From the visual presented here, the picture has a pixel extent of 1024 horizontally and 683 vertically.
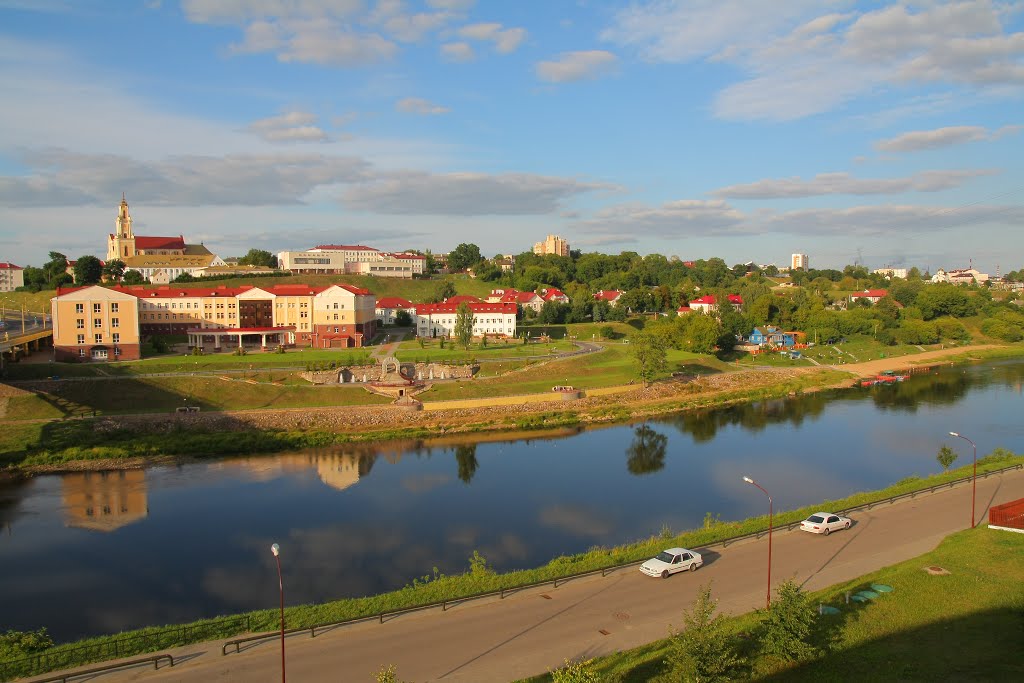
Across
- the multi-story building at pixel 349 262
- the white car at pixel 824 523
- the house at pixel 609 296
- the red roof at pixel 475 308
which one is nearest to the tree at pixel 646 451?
the white car at pixel 824 523

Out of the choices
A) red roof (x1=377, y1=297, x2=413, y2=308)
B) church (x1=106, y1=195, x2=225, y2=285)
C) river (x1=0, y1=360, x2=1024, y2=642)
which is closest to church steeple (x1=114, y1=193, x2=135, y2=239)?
church (x1=106, y1=195, x2=225, y2=285)

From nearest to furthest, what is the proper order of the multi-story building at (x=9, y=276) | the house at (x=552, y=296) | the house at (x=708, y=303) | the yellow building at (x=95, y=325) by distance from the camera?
1. the yellow building at (x=95, y=325)
2. the house at (x=552, y=296)
3. the house at (x=708, y=303)
4. the multi-story building at (x=9, y=276)

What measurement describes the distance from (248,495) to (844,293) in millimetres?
95981

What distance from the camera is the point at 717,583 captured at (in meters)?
14.2

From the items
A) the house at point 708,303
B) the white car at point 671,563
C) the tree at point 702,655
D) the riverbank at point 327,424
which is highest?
the house at point 708,303

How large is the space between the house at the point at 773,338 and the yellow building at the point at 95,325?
4981 centimetres

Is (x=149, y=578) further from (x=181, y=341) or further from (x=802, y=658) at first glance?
(x=181, y=341)

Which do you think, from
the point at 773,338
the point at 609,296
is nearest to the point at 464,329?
the point at 609,296

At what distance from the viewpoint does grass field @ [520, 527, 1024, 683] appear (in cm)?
1062

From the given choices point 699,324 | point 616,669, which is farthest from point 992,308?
point 616,669

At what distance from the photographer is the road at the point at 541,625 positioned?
11.0m

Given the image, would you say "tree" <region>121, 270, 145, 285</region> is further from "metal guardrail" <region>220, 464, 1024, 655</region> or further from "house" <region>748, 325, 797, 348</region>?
"metal guardrail" <region>220, 464, 1024, 655</region>

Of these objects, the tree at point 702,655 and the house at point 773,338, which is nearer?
the tree at point 702,655

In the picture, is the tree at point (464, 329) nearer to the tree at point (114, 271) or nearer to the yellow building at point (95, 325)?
the yellow building at point (95, 325)
